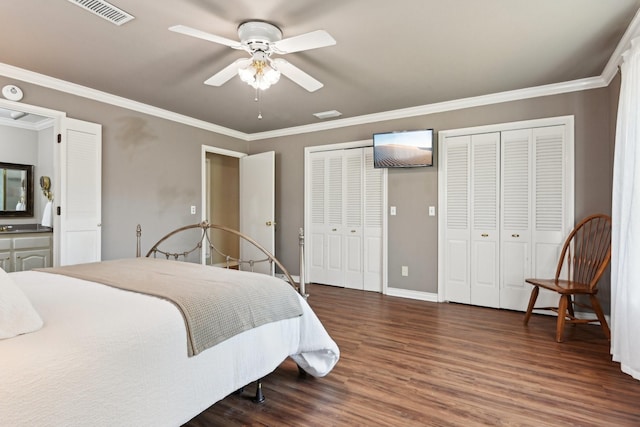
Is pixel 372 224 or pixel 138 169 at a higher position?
pixel 138 169

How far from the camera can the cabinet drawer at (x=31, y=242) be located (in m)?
3.88

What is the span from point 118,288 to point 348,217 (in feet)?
11.2

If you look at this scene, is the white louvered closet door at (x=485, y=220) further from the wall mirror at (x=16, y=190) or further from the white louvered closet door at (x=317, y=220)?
the wall mirror at (x=16, y=190)

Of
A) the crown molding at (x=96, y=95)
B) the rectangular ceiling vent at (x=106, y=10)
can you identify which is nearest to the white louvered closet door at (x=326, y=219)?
the crown molding at (x=96, y=95)

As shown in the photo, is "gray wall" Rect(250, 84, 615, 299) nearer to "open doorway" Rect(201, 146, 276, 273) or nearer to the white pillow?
"open doorway" Rect(201, 146, 276, 273)

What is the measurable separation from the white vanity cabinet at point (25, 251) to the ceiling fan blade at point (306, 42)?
150 inches

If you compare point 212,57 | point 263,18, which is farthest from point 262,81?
point 212,57

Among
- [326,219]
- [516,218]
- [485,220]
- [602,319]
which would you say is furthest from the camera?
[326,219]

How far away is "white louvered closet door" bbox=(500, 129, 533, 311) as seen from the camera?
12.0 feet

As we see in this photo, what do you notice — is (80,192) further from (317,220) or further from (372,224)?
(372,224)

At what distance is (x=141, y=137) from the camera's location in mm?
4090

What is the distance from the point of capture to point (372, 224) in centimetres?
463

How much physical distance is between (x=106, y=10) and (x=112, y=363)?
2186 millimetres

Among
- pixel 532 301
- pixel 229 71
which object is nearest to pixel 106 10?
pixel 229 71
